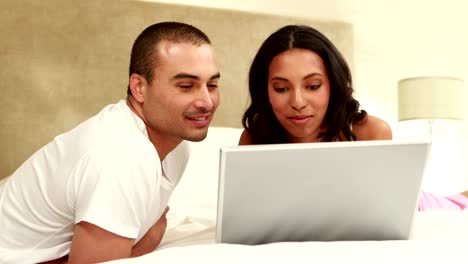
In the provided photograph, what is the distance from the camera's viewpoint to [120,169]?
3.67 feet

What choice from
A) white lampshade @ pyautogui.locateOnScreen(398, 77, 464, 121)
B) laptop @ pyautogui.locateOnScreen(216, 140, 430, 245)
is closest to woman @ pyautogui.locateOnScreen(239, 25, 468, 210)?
laptop @ pyautogui.locateOnScreen(216, 140, 430, 245)

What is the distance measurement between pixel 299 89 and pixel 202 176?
2.27 feet

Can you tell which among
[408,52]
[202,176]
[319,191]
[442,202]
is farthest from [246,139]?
[408,52]

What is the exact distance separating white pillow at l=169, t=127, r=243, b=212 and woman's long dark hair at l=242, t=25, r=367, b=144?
309 millimetres

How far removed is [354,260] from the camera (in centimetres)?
86

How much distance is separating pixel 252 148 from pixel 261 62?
1.04 meters

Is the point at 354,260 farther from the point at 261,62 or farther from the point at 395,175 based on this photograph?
the point at 261,62

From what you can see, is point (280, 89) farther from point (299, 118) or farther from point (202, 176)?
point (202, 176)

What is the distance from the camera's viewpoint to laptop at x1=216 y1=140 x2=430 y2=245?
923 mm

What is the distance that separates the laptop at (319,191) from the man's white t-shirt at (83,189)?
214mm

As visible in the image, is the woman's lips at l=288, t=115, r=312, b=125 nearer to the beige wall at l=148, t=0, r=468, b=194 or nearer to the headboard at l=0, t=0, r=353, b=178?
the headboard at l=0, t=0, r=353, b=178

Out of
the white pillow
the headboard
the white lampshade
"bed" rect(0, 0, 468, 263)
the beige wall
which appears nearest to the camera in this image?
the white pillow

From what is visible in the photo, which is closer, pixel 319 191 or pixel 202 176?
pixel 319 191

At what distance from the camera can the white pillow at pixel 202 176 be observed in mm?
2188
